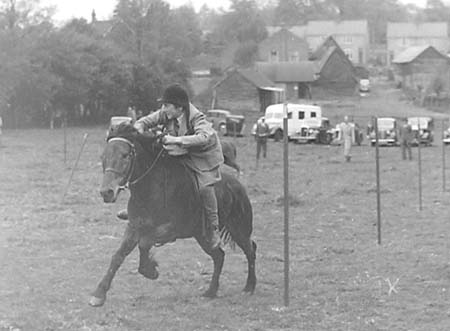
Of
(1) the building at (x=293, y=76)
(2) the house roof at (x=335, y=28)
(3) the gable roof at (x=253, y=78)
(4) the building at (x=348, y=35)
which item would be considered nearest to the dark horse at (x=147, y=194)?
(3) the gable roof at (x=253, y=78)

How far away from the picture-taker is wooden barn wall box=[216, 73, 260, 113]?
244 feet

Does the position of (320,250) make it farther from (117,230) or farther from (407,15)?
(407,15)

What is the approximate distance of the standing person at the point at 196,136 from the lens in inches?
359

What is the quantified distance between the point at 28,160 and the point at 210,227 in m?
23.8

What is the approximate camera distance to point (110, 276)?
888 cm

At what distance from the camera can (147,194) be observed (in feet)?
29.6

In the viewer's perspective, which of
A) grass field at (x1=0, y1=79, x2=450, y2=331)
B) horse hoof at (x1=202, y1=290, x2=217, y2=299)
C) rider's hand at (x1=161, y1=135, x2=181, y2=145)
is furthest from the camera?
horse hoof at (x1=202, y1=290, x2=217, y2=299)

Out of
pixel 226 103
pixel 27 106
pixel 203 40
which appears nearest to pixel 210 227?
pixel 27 106

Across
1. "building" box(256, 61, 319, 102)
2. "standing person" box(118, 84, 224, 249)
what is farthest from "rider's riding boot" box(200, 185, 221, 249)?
"building" box(256, 61, 319, 102)

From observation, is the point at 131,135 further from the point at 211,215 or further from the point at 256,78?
the point at 256,78

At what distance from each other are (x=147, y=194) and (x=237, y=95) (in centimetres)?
6593

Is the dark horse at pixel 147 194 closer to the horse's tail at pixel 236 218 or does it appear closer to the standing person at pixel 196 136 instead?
the standing person at pixel 196 136

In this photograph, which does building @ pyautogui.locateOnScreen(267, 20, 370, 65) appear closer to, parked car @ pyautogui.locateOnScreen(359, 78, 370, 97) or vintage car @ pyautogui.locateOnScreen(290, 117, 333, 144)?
parked car @ pyautogui.locateOnScreen(359, 78, 370, 97)

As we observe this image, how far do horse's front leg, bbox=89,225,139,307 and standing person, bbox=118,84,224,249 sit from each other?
2.67ft
